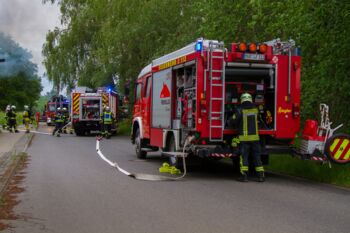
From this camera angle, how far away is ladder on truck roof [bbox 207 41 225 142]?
34.9 ft

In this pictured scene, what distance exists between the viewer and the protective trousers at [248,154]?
10.6 metres

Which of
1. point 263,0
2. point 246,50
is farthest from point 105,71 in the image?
point 246,50

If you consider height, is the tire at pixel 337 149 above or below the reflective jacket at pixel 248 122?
below

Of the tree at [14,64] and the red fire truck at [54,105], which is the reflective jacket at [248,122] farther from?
the red fire truck at [54,105]

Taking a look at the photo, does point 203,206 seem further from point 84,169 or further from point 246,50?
point 84,169

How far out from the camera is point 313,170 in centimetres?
1137

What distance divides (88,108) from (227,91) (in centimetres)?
1966

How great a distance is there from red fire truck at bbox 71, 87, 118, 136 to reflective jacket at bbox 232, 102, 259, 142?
755 inches

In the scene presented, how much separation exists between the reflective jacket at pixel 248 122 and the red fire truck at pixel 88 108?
62.9 ft

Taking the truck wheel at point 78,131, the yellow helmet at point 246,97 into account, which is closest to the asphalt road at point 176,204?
the yellow helmet at point 246,97

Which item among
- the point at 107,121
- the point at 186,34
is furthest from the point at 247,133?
the point at 107,121

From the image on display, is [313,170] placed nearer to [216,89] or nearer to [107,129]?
[216,89]

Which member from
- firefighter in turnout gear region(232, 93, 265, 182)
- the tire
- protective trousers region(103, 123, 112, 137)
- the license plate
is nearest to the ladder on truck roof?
firefighter in turnout gear region(232, 93, 265, 182)

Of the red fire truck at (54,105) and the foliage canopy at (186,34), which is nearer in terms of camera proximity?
the foliage canopy at (186,34)
